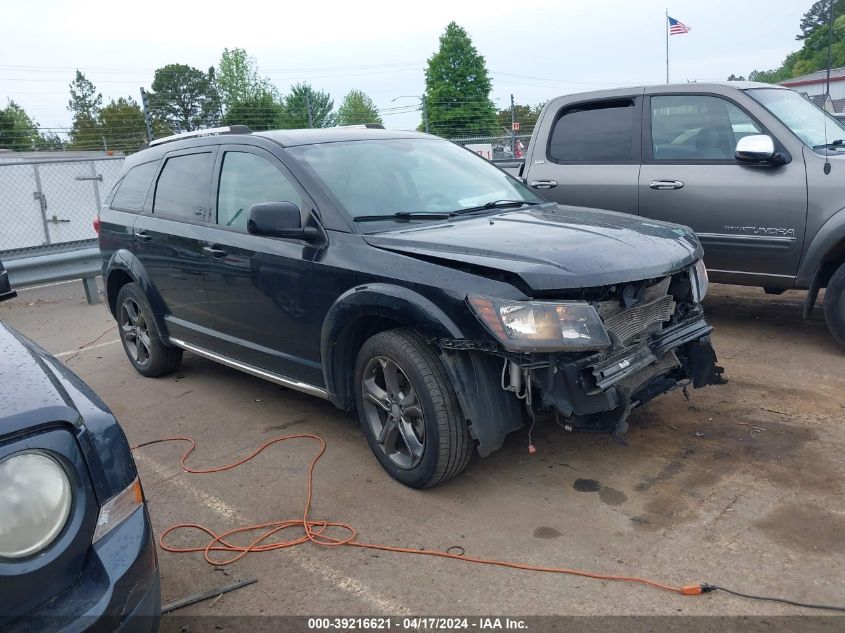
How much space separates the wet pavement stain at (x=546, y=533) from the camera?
3.30 metres

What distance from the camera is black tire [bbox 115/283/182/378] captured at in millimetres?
5762

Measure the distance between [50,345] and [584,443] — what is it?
5.71m

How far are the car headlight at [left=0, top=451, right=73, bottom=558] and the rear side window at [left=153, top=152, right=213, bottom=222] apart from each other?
320 cm

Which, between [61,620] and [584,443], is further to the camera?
[584,443]

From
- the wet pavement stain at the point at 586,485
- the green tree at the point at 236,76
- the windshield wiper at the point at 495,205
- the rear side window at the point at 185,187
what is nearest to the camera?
the wet pavement stain at the point at 586,485

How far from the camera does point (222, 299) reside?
4816mm

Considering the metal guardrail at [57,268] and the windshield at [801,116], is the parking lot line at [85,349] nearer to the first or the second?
the metal guardrail at [57,268]

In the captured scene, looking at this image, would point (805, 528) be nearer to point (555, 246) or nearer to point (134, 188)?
point (555, 246)

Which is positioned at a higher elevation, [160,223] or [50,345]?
[160,223]

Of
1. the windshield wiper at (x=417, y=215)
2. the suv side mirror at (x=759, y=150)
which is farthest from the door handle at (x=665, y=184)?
the windshield wiper at (x=417, y=215)

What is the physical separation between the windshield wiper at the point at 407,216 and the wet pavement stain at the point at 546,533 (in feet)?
5.83

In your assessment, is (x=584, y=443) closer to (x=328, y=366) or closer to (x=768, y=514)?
(x=768, y=514)

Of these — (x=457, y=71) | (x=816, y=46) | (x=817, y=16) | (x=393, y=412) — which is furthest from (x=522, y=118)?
(x=817, y=16)

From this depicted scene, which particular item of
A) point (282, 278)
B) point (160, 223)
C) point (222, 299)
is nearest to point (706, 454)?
point (282, 278)
